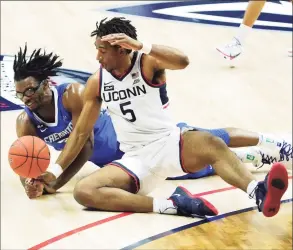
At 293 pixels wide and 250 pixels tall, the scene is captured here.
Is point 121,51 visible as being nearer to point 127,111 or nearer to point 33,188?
point 127,111

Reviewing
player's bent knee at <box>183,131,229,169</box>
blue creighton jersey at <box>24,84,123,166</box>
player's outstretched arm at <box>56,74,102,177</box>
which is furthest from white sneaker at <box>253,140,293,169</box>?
player's outstretched arm at <box>56,74,102,177</box>

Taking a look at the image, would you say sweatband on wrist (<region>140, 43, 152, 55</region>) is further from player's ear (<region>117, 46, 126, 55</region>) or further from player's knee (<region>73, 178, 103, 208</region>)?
player's knee (<region>73, 178, 103, 208</region>)

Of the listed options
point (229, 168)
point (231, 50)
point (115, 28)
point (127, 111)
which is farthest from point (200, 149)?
point (231, 50)

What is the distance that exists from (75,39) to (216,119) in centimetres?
184

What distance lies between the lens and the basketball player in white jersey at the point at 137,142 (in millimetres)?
3600

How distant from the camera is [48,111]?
13.6 ft

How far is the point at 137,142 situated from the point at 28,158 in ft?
2.26

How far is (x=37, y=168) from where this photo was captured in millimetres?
3570

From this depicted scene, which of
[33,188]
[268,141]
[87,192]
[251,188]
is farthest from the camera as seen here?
[268,141]

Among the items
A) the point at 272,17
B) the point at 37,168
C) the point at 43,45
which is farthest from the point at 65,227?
the point at 272,17

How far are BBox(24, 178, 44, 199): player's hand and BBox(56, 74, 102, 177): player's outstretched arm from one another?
19 centimetres

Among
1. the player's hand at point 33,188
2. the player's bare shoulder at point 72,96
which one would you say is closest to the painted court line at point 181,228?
the player's hand at point 33,188

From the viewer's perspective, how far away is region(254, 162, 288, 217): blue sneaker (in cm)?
321

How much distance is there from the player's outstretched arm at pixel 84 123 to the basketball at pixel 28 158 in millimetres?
285
